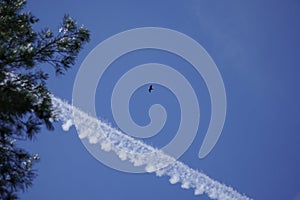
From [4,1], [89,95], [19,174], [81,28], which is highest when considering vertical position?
[89,95]

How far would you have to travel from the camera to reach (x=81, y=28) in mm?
10273

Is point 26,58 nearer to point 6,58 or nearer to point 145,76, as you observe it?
point 6,58

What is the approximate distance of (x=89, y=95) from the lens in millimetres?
22594

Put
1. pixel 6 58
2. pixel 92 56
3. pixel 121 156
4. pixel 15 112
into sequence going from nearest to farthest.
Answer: pixel 15 112 < pixel 6 58 < pixel 92 56 < pixel 121 156

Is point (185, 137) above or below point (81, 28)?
above

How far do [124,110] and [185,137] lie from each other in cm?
586

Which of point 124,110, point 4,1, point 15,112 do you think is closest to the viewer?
point 15,112

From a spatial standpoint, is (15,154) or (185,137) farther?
(185,137)

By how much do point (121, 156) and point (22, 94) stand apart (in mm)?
19082

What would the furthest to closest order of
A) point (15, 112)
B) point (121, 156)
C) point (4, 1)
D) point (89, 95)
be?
point (121, 156)
point (89, 95)
point (4, 1)
point (15, 112)

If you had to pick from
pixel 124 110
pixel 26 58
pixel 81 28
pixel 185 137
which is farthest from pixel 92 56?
pixel 26 58

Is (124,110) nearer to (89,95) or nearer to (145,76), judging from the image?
(145,76)

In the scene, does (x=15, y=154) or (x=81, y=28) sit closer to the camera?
(x=15, y=154)

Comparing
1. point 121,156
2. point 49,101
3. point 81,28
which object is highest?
point 121,156
